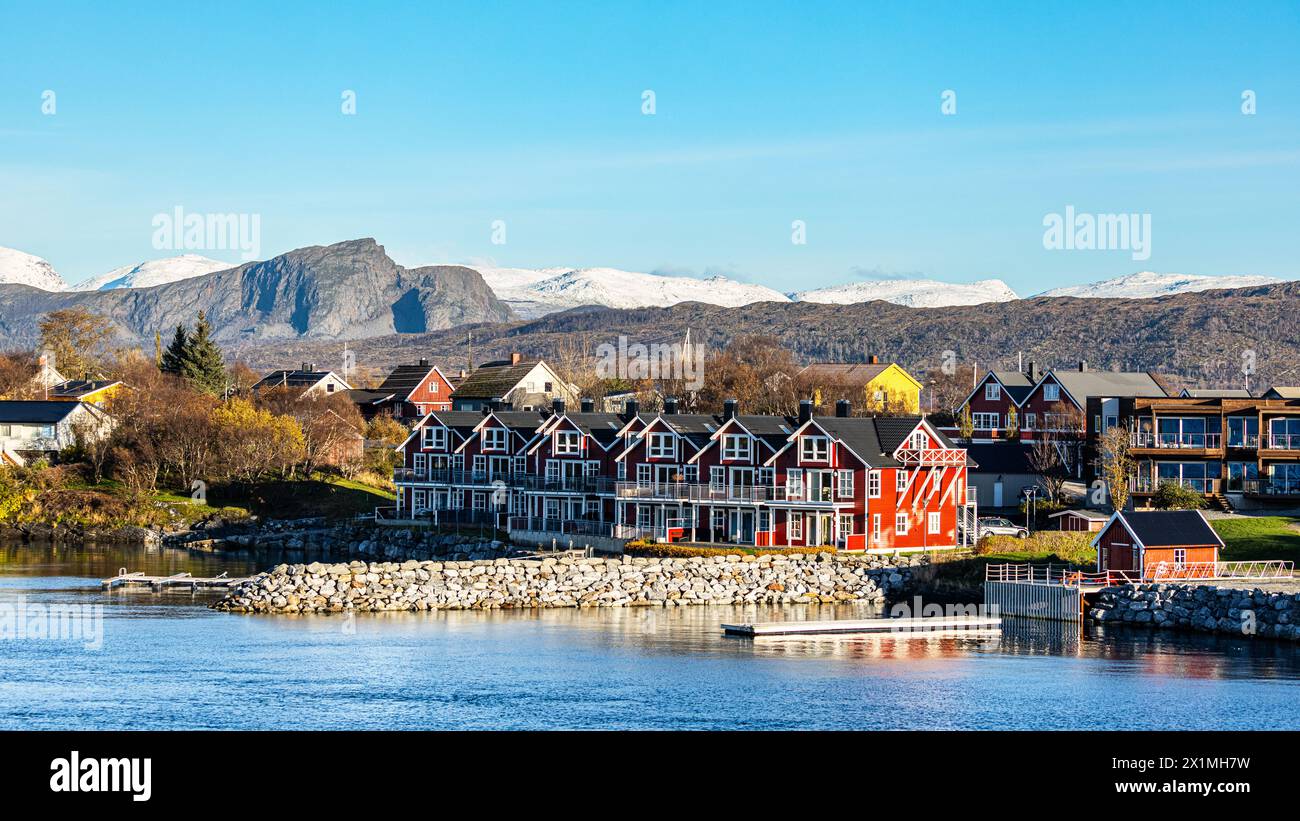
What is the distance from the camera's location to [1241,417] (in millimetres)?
74562

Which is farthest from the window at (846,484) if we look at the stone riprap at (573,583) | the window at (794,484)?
the stone riprap at (573,583)

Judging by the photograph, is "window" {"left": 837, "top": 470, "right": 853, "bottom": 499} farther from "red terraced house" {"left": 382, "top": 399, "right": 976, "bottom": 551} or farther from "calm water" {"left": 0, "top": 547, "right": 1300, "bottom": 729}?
"calm water" {"left": 0, "top": 547, "right": 1300, "bottom": 729}

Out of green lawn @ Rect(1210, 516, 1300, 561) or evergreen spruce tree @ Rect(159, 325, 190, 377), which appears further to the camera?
evergreen spruce tree @ Rect(159, 325, 190, 377)

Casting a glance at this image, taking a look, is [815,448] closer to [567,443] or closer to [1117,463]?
[567,443]

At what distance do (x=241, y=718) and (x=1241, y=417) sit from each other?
51752 mm

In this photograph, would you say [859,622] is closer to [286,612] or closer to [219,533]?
[286,612]

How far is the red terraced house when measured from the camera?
2586 inches

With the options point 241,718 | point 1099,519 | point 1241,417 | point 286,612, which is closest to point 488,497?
point 286,612

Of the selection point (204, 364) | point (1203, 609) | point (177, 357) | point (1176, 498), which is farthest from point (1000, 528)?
point (177, 357)

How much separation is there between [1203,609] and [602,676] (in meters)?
21.5

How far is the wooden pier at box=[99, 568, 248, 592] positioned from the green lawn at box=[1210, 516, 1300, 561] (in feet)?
124

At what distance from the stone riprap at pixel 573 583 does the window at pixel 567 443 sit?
36.7 ft

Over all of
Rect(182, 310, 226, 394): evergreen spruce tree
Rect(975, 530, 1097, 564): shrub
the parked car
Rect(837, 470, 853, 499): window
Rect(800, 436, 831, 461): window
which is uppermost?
Rect(182, 310, 226, 394): evergreen spruce tree

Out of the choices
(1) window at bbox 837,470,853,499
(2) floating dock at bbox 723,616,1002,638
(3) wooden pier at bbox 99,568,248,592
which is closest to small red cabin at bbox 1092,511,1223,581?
(2) floating dock at bbox 723,616,1002,638
